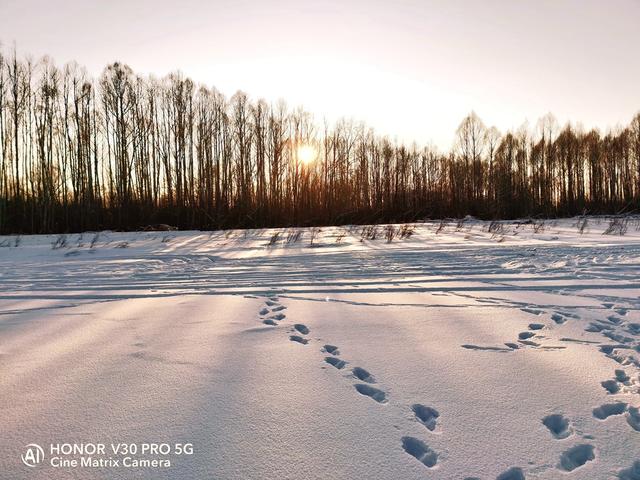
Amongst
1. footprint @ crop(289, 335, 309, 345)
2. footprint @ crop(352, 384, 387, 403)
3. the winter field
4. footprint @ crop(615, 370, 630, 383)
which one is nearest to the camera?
the winter field

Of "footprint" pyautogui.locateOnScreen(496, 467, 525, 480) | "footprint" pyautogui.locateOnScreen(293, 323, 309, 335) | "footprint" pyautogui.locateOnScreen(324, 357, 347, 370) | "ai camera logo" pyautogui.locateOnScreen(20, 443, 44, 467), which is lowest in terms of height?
"footprint" pyautogui.locateOnScreen(496, 467, 525, 480)

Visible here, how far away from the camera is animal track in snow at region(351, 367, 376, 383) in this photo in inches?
74.7

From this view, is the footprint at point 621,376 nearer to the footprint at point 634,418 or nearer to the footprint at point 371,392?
the footprint at point 634,418

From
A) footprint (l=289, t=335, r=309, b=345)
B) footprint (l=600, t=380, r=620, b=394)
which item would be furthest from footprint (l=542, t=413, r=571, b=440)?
footprint (l=289, t=335, r=309, b=345)

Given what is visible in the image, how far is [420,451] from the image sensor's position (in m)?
1.36

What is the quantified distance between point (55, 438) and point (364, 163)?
1121 inches

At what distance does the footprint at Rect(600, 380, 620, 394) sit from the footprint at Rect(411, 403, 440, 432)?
2.82 feet

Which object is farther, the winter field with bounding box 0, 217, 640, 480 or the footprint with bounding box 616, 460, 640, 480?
the winter field with bounding box 0, 217, 640, 480

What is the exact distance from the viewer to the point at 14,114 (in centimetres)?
1886

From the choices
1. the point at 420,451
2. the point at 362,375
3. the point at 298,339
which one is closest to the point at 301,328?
the point at 298,339

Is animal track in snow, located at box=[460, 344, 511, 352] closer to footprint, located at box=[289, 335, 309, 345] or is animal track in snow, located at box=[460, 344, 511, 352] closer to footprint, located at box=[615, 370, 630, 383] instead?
footprint, located at box=[615, 370, 630, 383]

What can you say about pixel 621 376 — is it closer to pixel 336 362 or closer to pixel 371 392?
pixel 371 392

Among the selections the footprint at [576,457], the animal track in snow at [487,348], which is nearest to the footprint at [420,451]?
the footprint at [576,457]

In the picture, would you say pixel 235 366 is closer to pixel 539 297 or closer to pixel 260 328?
pixel 260 328
